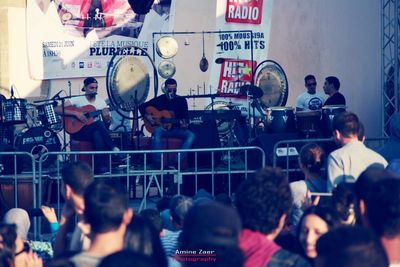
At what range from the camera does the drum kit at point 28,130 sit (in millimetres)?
13117

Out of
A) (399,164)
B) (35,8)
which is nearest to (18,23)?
(35,8)

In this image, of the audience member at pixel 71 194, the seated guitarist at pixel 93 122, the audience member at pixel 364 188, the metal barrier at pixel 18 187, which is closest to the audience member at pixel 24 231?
the audience member at pixel 71 194

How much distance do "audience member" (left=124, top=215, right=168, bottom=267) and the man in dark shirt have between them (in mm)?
9405

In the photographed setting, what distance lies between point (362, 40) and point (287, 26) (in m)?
1.59

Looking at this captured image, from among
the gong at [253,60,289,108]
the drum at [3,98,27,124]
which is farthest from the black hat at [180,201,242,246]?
the gong at [253,60,289,108]

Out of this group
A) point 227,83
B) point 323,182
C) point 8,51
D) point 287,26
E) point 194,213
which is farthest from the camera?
point 287,26

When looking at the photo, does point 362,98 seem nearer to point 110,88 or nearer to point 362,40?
point 362,40

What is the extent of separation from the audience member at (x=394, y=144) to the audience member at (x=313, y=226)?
126 inches

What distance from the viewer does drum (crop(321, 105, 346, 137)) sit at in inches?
513

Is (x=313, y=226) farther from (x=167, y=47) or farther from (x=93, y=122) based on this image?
(x=167, y=47)

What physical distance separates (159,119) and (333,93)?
262 cm

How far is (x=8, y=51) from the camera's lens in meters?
16.4

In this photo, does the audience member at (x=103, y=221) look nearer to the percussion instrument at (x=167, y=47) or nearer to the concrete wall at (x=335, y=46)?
the percussion instrument at (x=167, y=47)

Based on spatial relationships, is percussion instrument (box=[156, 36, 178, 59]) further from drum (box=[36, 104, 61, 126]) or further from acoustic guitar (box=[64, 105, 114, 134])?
acoustic guitar (box=[64, 105, 114, 134])
